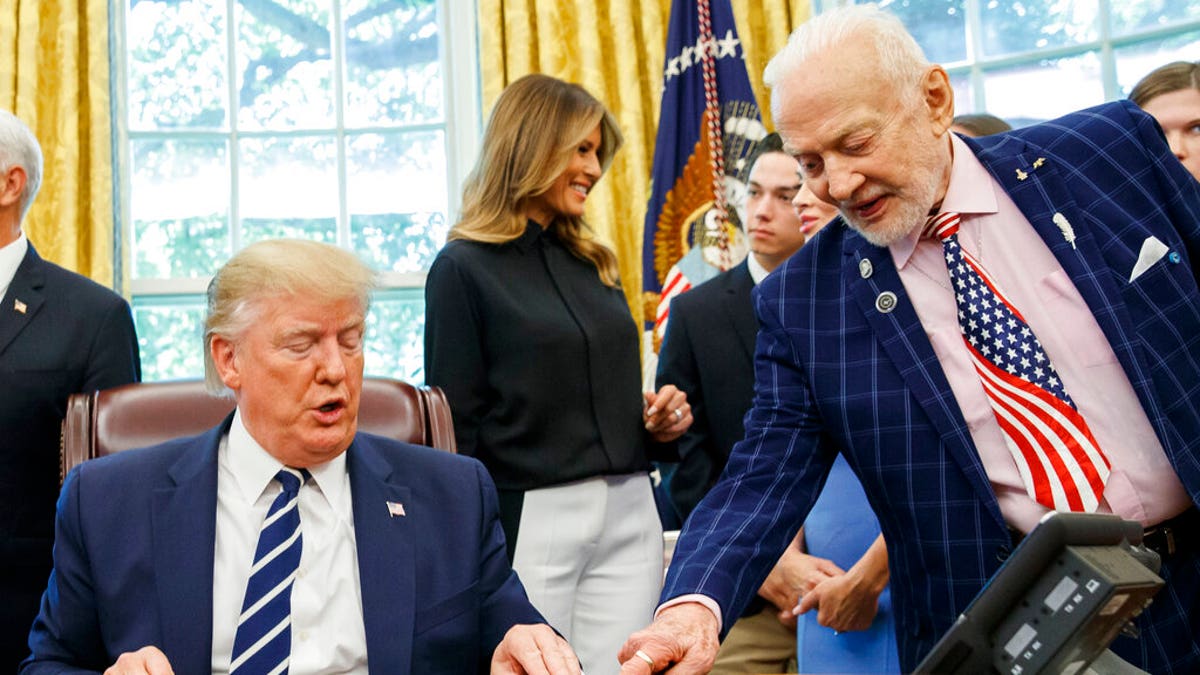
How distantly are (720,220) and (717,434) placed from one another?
1223 millimetres

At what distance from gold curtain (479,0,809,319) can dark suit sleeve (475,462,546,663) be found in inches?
91.1

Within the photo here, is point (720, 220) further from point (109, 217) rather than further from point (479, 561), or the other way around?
point (479, 561)

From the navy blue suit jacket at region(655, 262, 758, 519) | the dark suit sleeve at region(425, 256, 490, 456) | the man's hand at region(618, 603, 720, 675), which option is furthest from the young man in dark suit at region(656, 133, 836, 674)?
the man's hand at region(618, 603, 720, 675)

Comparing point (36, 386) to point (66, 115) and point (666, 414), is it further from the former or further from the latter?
point (66, 115)

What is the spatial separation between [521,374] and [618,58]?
1.92 meters

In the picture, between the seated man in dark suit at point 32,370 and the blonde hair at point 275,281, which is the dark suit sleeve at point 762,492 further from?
the seated man in dark suit at point 32,370

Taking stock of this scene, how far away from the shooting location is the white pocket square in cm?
165

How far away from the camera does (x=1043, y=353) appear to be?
1674 millimetres

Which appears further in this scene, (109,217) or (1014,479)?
(109,217)

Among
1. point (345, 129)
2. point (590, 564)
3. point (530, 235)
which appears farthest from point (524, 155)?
point (345, 129)

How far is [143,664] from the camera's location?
1526 mm

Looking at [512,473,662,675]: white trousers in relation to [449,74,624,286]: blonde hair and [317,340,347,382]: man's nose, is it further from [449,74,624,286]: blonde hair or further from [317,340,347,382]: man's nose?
[317,340,347,382]: man's nose

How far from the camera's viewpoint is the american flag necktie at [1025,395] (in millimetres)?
1600

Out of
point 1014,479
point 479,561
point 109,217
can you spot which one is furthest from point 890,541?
point 109,217
